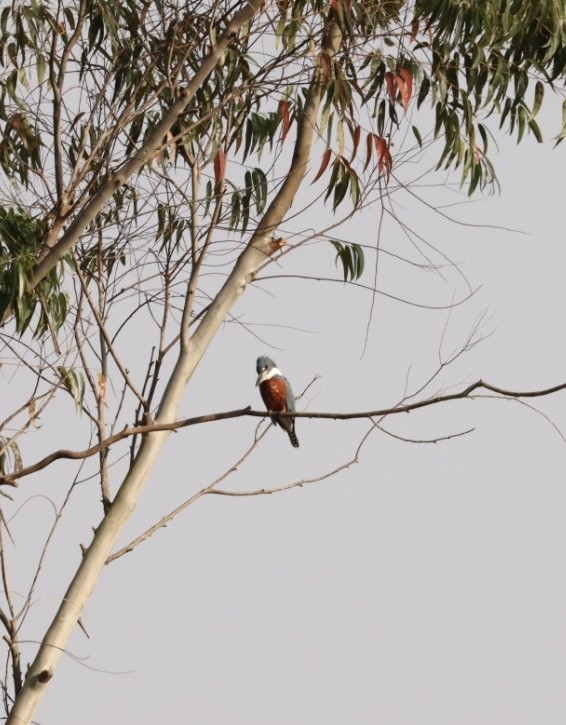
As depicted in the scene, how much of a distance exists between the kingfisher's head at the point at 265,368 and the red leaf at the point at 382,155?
139 cm

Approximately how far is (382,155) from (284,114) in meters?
0.64

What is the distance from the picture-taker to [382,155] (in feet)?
16.9

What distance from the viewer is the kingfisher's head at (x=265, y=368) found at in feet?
19.9

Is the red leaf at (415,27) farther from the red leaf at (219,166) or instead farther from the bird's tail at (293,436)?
the bird's tail at (293,436)

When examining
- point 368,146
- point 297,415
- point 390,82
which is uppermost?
point 390,82

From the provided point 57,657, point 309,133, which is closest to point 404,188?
point 309,133

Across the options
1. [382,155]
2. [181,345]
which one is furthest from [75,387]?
[382,155]

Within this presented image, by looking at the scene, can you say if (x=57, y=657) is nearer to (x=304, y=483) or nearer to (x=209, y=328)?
(x=304, y=483)

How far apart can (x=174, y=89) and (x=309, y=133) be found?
2.87ft

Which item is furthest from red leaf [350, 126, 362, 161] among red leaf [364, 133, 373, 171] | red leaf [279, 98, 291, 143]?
red leaf [279, 98, 291, 143]

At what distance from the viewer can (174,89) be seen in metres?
4.98

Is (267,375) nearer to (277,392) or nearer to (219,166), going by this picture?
(277,392)

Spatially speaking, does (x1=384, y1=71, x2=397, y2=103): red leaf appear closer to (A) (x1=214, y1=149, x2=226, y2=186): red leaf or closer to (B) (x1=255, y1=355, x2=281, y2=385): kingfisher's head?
(A) (x1=214, y1=149, x2=226, y2=186): red leaf

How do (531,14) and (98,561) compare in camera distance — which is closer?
(98,561)
